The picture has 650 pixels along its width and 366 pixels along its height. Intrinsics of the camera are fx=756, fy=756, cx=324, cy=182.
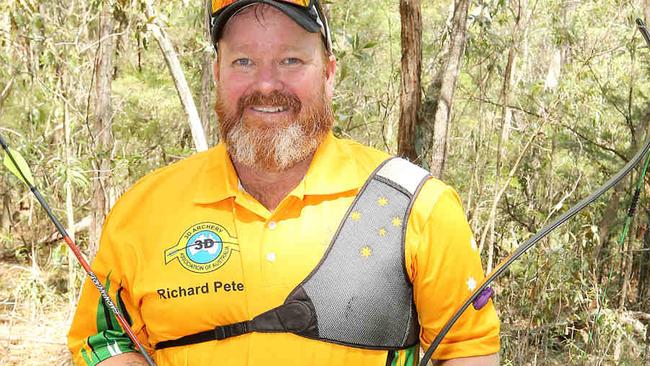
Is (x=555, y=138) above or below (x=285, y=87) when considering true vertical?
below

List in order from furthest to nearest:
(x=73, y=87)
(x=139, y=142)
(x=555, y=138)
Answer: (x=139, y=142), (x=73, y=87), (x=555, y=138)

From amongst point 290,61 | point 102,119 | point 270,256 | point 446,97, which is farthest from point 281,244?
point 102,119

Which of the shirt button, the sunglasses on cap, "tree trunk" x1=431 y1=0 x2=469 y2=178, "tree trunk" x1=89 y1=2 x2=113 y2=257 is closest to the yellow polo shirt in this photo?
the shirt button

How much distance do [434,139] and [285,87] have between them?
8.00ft

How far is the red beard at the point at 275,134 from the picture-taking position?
182cm

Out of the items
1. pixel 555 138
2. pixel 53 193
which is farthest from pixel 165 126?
pixel 555 138

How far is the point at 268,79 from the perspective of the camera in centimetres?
181

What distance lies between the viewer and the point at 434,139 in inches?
164

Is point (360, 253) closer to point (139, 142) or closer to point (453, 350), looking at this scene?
point (453, 350)

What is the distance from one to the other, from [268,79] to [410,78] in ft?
8.40

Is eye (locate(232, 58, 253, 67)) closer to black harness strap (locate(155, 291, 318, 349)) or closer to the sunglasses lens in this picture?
the sunglasses lens

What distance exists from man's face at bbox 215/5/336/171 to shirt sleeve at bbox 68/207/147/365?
1.23ft

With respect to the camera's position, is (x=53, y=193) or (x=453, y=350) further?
(x=53, y=193)

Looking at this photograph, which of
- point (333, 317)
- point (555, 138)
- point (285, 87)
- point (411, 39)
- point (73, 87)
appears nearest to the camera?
point (333, 317)
